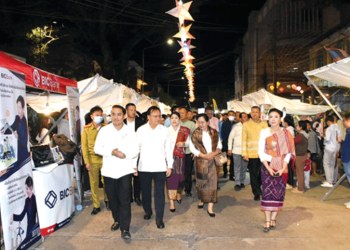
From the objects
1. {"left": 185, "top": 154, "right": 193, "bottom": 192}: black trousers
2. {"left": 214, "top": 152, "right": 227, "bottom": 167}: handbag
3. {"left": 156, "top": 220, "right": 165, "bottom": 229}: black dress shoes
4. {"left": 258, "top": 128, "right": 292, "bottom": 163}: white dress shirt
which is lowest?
{"left": 156, "top": 220, "right": 165, "bottom": 229}: black dress shoes

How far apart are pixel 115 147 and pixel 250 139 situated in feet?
11.0

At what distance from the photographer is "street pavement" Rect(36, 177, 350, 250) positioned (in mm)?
4492

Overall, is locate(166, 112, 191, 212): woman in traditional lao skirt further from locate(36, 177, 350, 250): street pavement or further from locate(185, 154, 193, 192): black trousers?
locate(185, 154, 193, 192): black trousers

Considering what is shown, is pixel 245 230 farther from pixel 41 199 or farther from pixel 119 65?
pixel 119 65

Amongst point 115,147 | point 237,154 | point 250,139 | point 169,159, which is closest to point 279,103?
point 237,154

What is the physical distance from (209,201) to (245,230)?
0.94 meters

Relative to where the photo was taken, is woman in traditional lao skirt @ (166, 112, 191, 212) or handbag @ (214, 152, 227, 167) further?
woman in traditional lao skirt @ (166, 112, 191, 212)

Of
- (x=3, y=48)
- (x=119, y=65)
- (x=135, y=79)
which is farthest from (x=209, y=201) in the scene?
(x=135, y=79)

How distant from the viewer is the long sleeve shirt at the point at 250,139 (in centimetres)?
684

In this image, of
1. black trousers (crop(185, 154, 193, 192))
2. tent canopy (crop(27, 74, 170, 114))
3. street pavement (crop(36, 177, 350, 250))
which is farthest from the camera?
tent canopy (crop(27, 74, 170, 114))

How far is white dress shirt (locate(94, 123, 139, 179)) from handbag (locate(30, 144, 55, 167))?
34.7 inches

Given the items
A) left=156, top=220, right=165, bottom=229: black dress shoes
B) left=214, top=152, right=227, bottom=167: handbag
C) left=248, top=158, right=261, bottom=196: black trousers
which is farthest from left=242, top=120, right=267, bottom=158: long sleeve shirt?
left=156, top=220, right=165, bottom=229: black dress shoes

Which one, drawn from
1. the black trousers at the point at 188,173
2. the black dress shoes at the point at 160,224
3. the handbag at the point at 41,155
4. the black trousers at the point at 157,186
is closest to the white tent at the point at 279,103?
the black trousers at the point at 188,173

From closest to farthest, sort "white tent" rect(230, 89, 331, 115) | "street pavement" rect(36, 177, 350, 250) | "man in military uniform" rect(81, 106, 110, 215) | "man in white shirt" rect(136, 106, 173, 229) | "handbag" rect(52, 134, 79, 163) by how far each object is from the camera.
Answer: "street pavement" rect(36, 177, 350, 250) → "man in white shirt" rect(136, 106, 173, 229) → "handbag" rect(52, 134, 79, 163) → "man in military uniform" rect(81, 106, 110, 215) → "white tent" rect(230, 89, 331, 115)
